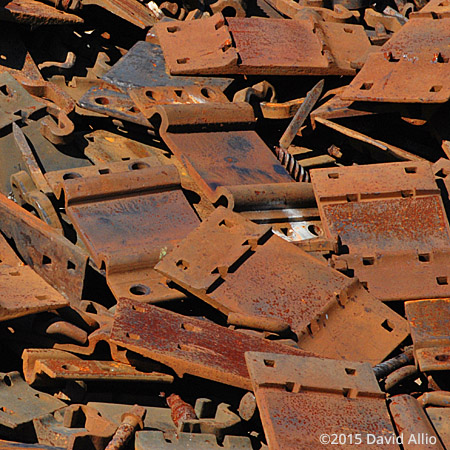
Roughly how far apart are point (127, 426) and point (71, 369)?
465 millimetres

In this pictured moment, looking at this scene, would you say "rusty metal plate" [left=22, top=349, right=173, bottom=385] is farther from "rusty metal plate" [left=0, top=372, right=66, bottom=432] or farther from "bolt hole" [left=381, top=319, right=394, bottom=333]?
"bolt hole" [left=381, top=319, right=394, bottom=333]

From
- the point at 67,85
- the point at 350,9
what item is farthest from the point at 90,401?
the point at 350,9

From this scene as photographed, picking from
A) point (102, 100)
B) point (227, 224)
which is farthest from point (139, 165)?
point (227, 224)

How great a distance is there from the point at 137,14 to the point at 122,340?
3.46 metres

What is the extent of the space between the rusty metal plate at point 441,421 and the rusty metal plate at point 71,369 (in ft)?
3.65

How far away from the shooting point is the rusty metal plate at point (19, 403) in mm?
3355

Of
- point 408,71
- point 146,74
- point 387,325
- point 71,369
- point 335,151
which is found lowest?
point 335,151

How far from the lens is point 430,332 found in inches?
150

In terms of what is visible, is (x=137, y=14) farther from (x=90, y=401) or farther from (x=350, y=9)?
(x=90, y=401)

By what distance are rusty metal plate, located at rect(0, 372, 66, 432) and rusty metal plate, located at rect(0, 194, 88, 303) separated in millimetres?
568

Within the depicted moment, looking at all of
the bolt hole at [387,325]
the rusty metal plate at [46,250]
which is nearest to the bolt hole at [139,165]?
the rusty metal plate at [46,250]

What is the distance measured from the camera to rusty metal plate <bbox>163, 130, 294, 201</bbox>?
462cm

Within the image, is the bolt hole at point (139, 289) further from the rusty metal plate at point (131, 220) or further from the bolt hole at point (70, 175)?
the bolt hole at point (70, 175)

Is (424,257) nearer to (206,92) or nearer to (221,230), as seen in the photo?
(221,230)
